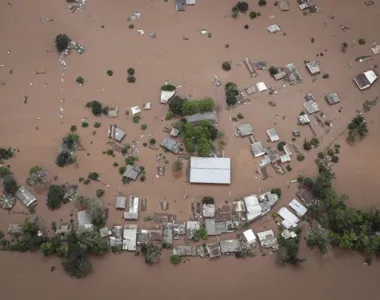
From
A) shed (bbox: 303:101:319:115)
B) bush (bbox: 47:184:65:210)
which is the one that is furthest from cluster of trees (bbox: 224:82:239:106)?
bush (bbox: 47:184:65:210)

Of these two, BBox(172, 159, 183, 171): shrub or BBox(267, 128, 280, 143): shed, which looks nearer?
BBox(172, 159, 183, 171): shrub

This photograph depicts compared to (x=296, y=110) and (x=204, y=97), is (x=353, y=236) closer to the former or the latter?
(x=296, y=110)

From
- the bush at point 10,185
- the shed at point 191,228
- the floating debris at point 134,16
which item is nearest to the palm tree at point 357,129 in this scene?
the shed at point 191,228

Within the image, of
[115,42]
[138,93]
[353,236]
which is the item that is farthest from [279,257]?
[115,42]

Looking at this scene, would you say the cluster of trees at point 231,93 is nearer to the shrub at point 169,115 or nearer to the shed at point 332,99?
A: the shrub at point 169,115

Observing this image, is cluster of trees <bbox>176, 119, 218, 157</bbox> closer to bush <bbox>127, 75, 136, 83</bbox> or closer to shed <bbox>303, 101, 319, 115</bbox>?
bush <bbox>127, 75, 136, 83</bbox>

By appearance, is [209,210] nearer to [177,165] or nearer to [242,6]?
[177,165]
